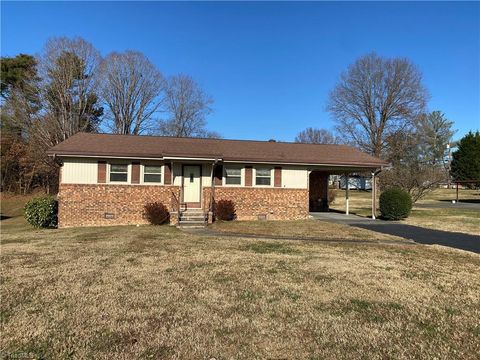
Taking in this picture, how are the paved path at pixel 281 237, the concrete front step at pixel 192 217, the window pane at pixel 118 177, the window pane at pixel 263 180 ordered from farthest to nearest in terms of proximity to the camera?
the window pane at pixel 263 180 < the window pane at pixel 118 177 < the concrete front step at pixel 192 217 < the paved path at pixel 281 237

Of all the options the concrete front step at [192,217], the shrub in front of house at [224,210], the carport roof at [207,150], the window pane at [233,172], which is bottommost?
the concrete front step at [192,217]

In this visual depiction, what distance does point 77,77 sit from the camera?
33031 mm

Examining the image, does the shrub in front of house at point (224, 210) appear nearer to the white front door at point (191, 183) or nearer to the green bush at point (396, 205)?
the white front door at point (191, 183)

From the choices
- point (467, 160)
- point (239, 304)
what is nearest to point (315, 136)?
point (467, 160)

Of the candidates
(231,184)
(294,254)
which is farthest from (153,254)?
(231,184)

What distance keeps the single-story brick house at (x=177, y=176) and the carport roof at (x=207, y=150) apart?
4cm

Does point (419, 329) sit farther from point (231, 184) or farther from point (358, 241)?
point (231, 184)

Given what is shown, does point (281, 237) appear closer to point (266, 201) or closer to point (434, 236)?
point (434, 236)

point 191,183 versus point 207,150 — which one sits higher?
point 207,150

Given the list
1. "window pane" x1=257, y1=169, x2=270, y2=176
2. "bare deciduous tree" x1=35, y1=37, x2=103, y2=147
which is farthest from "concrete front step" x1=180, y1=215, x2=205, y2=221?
"bare deciduous tree" x1=35, y1=37, x2=103, y2=147

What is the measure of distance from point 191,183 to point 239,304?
502 inches

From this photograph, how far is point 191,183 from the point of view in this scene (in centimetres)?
1762

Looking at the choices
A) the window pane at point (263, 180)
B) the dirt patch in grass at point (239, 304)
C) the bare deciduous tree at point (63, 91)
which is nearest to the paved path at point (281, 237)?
the dirt patch in grass at point (239, 304)

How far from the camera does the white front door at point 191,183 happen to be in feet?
57.6
